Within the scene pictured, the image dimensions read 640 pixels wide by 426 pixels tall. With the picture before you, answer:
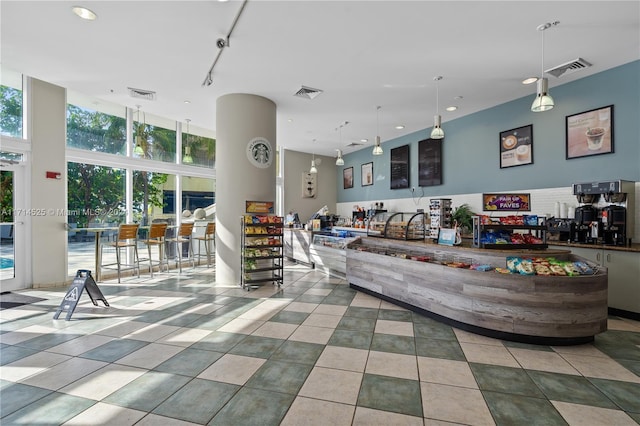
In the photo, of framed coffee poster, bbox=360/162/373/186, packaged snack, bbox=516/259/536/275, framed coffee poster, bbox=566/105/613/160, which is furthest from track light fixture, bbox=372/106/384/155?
packaged snack, bbox=516/259/536/275

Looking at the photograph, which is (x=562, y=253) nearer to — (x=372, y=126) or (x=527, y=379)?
(x=527, y=379)

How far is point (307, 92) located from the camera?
5.56 m

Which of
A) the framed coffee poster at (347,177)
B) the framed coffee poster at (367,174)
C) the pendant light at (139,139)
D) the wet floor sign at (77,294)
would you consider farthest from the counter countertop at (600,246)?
the pendant light at (139,139)

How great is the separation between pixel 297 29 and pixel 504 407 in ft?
14.1

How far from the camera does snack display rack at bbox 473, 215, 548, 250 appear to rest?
12.2ft

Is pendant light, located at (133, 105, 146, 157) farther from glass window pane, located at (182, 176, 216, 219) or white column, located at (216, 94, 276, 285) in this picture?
white column, located at (216, 94, 276, 285)

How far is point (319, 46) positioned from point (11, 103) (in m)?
5.71

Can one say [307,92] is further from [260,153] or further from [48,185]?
[48,185]

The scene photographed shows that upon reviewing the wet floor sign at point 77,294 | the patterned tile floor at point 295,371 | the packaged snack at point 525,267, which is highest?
the packaged snack at point 525,267

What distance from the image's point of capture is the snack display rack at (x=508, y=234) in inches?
146

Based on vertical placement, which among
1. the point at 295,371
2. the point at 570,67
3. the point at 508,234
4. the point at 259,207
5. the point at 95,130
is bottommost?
the point at 295,371

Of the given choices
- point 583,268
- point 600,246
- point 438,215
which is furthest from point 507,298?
point 600,246

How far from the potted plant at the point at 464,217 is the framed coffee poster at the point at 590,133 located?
6.62ft

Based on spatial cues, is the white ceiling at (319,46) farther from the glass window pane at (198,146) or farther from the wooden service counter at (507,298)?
the wooden service counter at (507,298)
